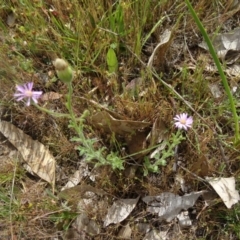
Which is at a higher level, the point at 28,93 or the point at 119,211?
the point at 28,93

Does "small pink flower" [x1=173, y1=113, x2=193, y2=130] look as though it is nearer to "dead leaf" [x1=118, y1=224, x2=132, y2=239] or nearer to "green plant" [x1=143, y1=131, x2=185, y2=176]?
"green plant" [x1=143, y1=131, x2=185, y2=176]

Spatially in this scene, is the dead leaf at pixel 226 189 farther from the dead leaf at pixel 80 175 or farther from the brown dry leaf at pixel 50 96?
the brown dry leaf at pixel 50 96

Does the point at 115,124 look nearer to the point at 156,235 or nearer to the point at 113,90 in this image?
the point at 113,90

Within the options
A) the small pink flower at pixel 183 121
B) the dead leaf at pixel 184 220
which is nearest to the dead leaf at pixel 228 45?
the small pink flower at pixel 183 121

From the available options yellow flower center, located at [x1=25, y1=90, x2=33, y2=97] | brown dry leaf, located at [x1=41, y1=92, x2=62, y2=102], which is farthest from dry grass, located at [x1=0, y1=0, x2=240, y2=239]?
yellow flower center, located at [x1=25, y1=90, x2=33, y2=97]

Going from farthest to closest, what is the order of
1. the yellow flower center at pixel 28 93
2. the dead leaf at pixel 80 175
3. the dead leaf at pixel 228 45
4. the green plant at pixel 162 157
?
the dead leaf at pixel 228 45
the dead leaf at pixel 80 175
the green plant at pixel 162 157
the yellow flower center at pixel 28 93

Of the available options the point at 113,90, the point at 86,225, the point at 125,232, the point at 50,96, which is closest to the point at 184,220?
the point at 125,232

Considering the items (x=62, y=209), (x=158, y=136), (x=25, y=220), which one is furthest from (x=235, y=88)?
(x=25, y=220)
